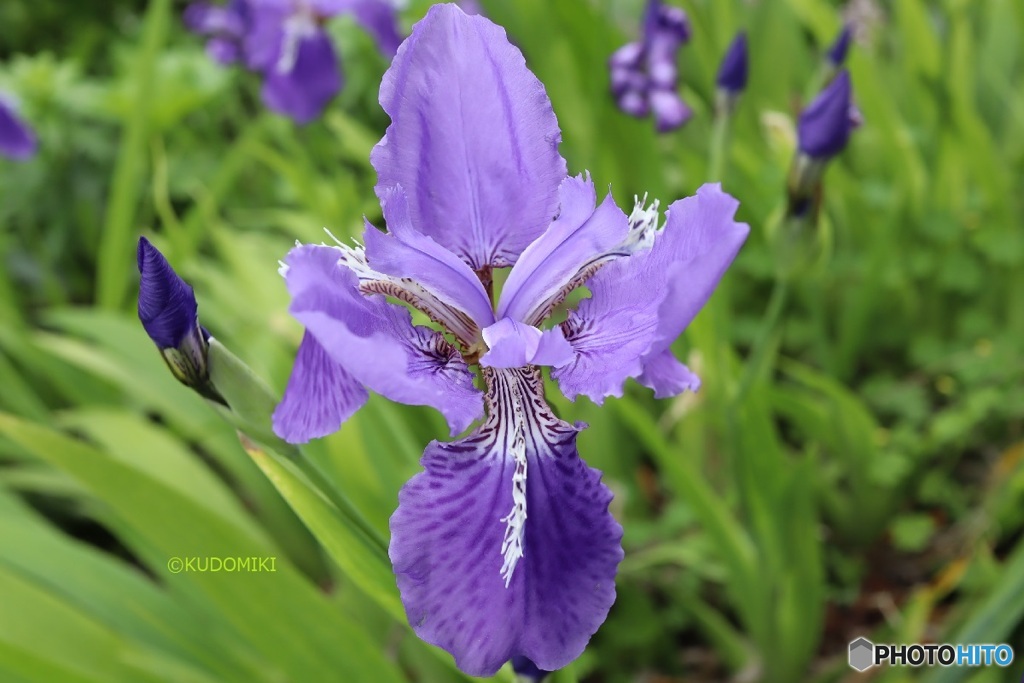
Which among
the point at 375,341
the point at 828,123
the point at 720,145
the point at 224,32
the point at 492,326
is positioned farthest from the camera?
the point at 224,32

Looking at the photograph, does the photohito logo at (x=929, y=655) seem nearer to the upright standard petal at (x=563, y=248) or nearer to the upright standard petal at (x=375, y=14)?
the upright standard petal at (x=563, y=248)

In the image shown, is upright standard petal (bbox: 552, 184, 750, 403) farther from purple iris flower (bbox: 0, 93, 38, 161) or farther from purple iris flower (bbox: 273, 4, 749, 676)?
purple iris flower (bbox: 0, 93, 38, 161)

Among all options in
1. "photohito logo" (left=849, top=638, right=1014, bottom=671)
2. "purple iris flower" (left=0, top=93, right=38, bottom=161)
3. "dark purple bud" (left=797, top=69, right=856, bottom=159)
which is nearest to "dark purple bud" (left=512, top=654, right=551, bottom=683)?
"photohito logo" (left=849, top=638, right=1014, bottom=671)

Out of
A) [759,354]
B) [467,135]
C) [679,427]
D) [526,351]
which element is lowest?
[679,427]

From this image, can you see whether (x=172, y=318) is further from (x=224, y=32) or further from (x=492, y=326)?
(x=224, y=32)

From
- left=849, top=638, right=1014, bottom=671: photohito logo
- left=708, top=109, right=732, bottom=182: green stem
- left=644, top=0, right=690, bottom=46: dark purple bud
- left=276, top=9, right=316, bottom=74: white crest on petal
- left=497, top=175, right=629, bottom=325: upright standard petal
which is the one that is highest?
left=276, top=9, right=316, bottom=74: white crest on petal

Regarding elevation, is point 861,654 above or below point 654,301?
below

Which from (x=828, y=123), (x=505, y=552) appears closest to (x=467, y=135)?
(x=505, y=552)
